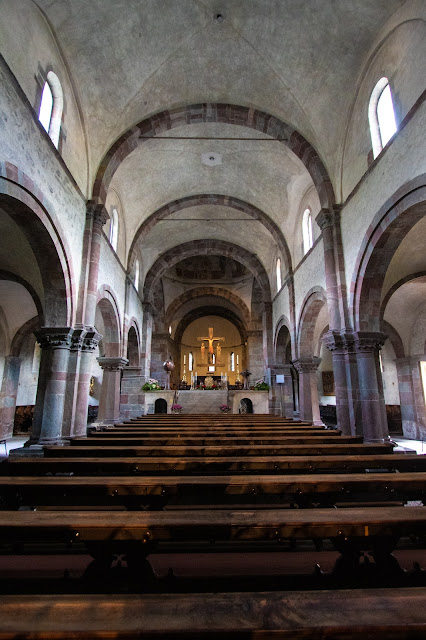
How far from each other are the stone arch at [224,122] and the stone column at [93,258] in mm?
920

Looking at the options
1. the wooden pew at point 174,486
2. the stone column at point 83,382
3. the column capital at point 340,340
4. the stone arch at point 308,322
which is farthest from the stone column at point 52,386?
the stone arch at point 308,322

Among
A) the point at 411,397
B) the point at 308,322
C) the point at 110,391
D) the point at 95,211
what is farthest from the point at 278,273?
the point at 95,211

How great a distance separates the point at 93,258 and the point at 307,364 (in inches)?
384

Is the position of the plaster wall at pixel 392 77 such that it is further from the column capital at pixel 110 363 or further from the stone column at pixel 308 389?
the column capital at pixel 110 363

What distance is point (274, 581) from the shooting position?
2.56 m

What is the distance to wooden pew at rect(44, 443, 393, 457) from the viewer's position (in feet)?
16.1

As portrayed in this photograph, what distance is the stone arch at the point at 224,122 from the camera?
1215 centimetres

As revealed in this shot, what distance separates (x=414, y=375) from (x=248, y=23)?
50.5 feet

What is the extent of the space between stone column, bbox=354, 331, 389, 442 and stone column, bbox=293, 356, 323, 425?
5298 mm

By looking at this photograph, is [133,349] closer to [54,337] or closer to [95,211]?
[95,211]

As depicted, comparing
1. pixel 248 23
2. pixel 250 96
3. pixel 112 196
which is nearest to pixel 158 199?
pixel 112 196

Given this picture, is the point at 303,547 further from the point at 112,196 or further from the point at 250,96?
the point at 112,196

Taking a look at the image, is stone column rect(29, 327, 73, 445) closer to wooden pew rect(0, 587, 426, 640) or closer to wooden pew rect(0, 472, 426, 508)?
wooden pew rect(0, 472, 426, 508)

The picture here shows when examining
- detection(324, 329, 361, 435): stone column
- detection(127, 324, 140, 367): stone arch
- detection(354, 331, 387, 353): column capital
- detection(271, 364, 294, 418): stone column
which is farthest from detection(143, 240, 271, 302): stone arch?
detection(354, 331, 387, 353): column capital
